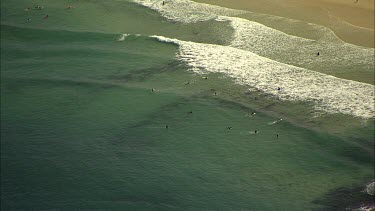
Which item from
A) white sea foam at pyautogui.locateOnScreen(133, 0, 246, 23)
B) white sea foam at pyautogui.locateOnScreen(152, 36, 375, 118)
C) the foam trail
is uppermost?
white sea foam at pyautogui.locateOnScreen(133, 0, 246, 23)

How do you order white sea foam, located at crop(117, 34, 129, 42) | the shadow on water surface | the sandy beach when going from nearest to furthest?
the shadow on water surface < the sandy beach < white sea foam, located at crop(117, 34, 129, 42)

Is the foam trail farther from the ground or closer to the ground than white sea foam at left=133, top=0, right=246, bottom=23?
closer to the ground

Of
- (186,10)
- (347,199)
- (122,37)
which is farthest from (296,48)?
(347,199)

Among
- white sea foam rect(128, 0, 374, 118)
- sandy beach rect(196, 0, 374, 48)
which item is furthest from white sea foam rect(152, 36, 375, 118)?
sandy beach rect(196, 0, 374, 48)

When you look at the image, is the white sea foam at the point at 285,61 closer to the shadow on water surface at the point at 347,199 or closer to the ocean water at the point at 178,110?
the ocean water at the point at 178,110

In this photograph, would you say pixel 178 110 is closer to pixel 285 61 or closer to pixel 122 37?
pixel 285 61

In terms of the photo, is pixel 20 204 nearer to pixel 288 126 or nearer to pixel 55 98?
pixel 55 98

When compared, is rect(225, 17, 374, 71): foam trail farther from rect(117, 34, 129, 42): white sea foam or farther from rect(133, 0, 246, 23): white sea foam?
rect(117, 34, 129, 42): white sea foam
